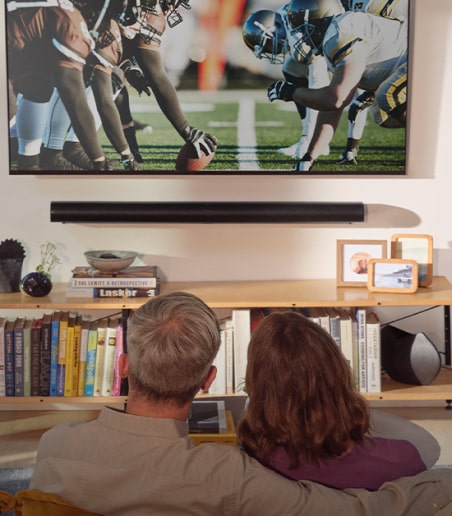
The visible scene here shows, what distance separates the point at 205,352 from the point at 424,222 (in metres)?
2.46

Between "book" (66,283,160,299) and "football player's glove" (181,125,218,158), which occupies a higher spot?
"football player's glove" (181,125,218,158)

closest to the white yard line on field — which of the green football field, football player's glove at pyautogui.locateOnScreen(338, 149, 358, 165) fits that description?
the green football field

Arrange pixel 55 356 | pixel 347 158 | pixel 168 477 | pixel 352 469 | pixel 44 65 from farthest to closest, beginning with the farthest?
pixel 347 158 → pixel 44 65 → pixel 55 356 → pixel 352 469 → pixel 168 477

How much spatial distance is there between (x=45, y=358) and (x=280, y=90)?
1502 millimetres

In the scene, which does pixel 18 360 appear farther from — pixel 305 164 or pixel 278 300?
pixel 305 164

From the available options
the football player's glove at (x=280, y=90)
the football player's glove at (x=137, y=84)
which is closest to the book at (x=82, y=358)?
the football player's glove at (x=137, y=84)

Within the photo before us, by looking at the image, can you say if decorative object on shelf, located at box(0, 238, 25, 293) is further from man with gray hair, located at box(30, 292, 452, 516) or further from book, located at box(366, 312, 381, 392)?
man with gray hair, located at box(30, 292, 452, 516)

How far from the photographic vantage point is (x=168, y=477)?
1.90 meters

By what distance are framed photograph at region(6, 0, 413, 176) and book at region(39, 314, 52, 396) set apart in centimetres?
69

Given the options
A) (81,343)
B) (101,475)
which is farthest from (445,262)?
(101,475)

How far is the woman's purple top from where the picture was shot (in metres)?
2.06

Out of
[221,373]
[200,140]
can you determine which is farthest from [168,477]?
[200,140]

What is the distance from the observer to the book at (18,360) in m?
4.05

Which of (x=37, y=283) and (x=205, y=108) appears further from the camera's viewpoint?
(x=205, y=108)
